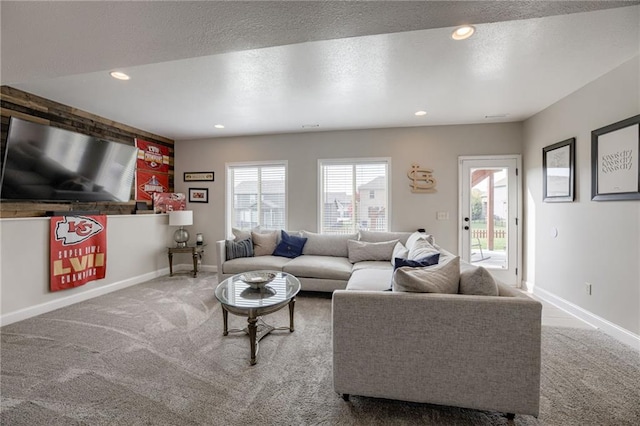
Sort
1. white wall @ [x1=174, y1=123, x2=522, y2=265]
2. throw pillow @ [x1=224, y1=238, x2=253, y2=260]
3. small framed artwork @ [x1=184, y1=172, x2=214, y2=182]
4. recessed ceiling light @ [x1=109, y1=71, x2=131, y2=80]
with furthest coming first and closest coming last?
small framed artwork @ [x1=184, y1=172, x2=214, y2=182], white wall @ [x1=174, y1=123, x2=522, y2=265], throw pillow @ [x1=224, y1=238, x2=253, y2=260], recessed ceiling light @ [x1=109, y1=71, x2=131, y2=80]

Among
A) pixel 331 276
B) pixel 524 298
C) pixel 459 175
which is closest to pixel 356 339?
pixel 524 298

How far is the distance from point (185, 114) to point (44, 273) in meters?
2.56

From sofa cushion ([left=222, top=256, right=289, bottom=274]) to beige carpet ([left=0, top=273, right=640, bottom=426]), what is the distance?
2.86 feet

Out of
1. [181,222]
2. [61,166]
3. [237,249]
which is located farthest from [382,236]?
[61,166]

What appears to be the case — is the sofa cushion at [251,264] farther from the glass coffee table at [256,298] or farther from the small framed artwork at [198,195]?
the small framed artwork at [198,195]

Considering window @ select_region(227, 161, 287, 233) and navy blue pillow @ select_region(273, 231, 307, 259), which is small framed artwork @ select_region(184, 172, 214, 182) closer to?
window @ select_region(227, 161, 287, 233)

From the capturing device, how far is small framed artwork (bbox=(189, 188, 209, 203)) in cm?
516

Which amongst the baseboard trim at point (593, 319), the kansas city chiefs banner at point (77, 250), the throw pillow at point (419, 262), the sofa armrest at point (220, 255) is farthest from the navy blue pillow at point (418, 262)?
the kansas city chiefs banner at point (77, 250)

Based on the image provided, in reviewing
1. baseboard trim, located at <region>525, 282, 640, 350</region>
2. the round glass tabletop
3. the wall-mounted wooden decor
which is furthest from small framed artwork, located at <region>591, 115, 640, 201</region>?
the round glass tabletop

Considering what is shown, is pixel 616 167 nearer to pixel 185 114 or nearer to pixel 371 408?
pixel 371 408

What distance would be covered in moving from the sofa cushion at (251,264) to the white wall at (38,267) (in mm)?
1596

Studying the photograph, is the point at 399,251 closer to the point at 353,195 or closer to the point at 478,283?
the point at 353,195

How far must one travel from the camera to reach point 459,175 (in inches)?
167

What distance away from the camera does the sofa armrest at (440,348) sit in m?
1.42
